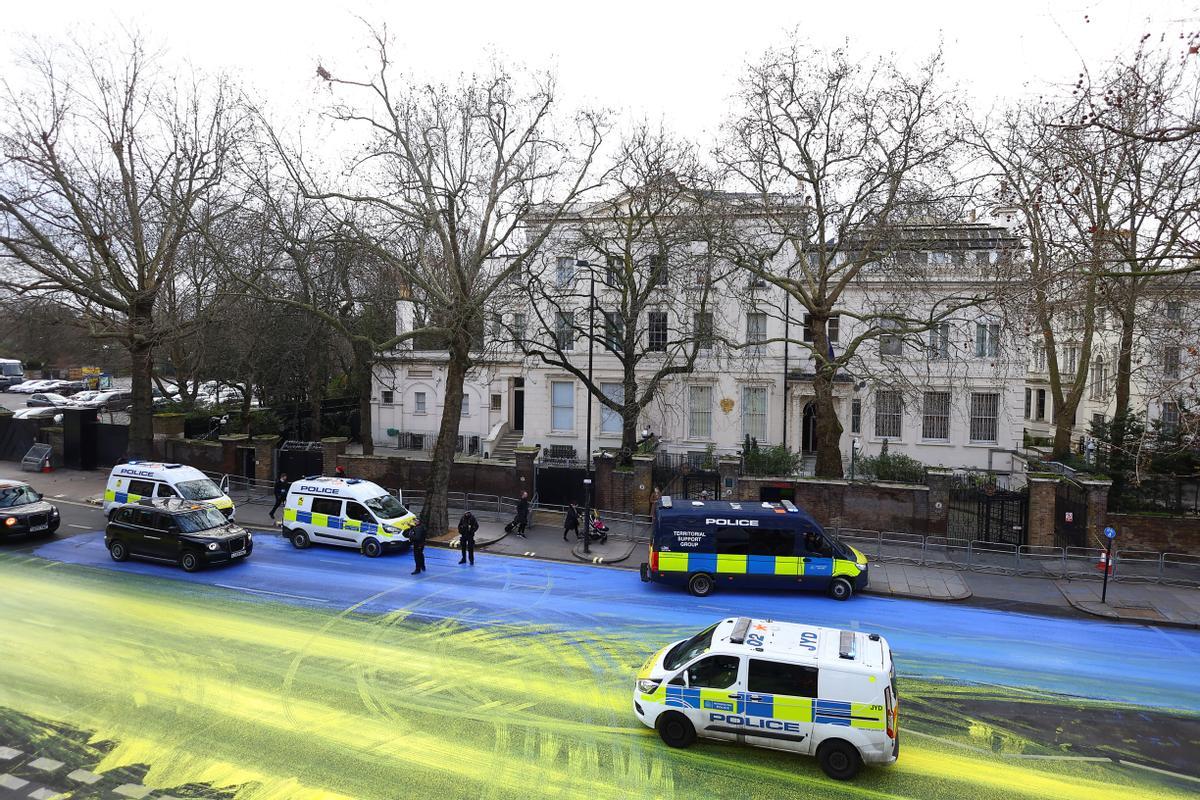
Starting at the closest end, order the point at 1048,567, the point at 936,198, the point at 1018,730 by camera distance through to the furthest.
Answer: the point at 1018,730 < the point at 1048,567 < the point at 936,198

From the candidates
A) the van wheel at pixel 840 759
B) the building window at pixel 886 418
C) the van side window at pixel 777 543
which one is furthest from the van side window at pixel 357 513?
the building window at pixel 886 418

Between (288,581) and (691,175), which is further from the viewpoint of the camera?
(691,175)

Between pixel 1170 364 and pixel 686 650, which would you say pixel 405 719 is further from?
pixel 1170 364

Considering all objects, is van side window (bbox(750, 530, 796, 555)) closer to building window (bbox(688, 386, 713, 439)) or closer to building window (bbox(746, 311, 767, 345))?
building window (bbox(688, 386, 713, 439))

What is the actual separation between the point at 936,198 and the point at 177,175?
27137 millimetres

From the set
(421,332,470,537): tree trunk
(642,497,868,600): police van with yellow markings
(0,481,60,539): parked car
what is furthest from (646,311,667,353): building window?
(0,481,60,539): parked car

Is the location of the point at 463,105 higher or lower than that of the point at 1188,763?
higher

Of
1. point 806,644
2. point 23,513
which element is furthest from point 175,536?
point 806,644

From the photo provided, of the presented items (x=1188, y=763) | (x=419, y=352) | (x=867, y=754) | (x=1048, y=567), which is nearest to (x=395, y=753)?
(x=867, y=754)

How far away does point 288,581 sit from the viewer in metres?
17.1

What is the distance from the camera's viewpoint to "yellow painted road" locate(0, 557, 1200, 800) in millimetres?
8898

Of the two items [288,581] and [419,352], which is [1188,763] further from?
[419,352]

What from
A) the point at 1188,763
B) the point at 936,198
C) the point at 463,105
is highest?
the point at 463,105

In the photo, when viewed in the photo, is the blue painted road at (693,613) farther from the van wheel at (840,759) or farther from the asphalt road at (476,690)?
the van wheel at (840,759)
